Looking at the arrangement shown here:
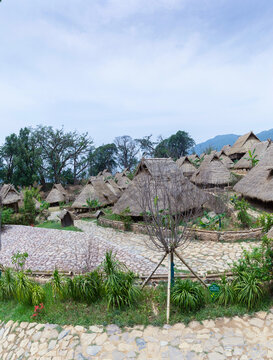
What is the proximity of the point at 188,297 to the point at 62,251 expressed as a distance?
20.3 ft

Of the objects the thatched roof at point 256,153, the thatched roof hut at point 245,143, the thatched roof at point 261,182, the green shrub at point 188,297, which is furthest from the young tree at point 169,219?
the thatched roof hut at point 245,143

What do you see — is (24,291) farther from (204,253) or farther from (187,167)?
(187,167)

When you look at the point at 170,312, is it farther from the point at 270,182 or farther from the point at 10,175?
the point at 10,175

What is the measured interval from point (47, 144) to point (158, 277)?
40.1 metres

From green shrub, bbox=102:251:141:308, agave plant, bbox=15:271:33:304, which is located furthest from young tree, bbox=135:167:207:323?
agave plant, bbox=15:271:33:304

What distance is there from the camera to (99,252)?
8.99 m

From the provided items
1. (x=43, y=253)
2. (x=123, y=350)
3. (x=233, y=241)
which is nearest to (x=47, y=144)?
(x=43, y=253)

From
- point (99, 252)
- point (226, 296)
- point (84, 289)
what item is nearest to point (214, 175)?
point (99, 252)

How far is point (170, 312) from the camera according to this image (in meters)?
5.10

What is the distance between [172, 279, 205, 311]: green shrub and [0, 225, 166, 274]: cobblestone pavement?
1.99m

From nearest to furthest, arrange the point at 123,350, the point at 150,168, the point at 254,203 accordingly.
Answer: the point at 123,350 → the point at 150,168 → the point at 254,203

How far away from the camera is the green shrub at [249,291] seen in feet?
16.5

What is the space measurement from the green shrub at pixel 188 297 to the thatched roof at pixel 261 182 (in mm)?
9120

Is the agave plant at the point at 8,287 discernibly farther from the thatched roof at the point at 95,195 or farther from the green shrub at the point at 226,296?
the thatched roof at the point at 95,195
